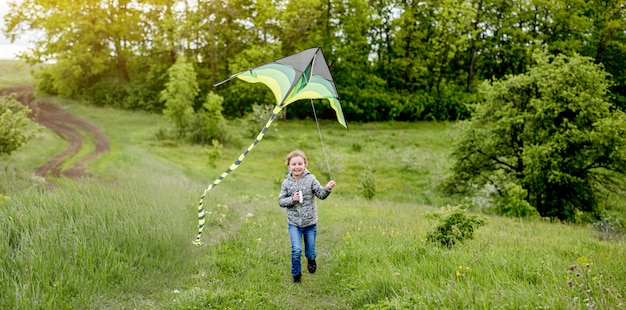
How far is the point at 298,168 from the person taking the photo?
7.10 meters

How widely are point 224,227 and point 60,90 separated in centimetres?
3687

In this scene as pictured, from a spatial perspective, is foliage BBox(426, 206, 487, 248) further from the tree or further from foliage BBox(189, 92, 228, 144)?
foliage BBox(189, 92, 228, 144)

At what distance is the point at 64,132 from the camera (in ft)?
95.3

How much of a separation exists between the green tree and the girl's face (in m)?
21.9

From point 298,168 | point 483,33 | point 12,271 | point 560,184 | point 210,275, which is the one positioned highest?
point 483,33

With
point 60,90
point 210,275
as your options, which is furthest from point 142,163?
point 60,90

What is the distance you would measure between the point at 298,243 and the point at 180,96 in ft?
73.5

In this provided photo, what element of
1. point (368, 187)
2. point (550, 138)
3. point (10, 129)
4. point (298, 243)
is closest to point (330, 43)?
point (368, 187)

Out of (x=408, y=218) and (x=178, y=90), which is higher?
(x=178, y=90)

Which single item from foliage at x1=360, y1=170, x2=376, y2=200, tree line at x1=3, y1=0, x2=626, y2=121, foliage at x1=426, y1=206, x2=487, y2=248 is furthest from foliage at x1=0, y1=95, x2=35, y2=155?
tree line at x1=3, y1=0, x2=626, y2=121

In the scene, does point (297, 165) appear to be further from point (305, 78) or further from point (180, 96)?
point (180, 96)

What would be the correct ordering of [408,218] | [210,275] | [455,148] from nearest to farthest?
[210,275] → [408,218] → [455,148]

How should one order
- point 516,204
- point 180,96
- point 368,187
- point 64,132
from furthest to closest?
1. point 64,132
2. point 180,96
3. point 368,187
4. point 516,204

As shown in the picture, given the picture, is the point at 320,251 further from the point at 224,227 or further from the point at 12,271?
the point at 12,271
